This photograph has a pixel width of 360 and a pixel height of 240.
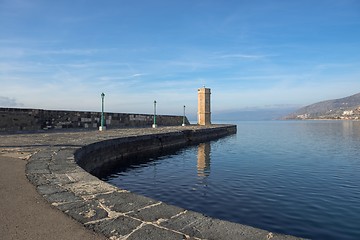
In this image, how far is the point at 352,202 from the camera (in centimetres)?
773

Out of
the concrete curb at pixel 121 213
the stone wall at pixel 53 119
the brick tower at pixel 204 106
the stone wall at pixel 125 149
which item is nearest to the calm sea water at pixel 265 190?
the stone wall at pixel 125 149

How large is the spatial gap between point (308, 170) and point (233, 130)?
99.7 feet

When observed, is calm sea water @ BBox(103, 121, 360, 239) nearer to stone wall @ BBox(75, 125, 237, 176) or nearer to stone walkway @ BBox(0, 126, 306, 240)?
stone wall @ BBox(75, 125, 237, 176)

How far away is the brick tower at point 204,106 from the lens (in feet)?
122

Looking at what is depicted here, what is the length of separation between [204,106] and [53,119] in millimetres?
21550

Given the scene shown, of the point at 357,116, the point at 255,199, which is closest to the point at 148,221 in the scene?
the point at 255,199

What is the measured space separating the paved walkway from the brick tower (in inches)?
1307

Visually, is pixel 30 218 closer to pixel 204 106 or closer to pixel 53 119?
pixel 53 119

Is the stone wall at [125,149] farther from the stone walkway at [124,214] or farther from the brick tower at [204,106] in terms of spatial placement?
the brick tower at [204,106]

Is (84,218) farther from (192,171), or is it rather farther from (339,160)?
(339,160)

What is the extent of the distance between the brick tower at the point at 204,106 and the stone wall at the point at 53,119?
10350 millimetres

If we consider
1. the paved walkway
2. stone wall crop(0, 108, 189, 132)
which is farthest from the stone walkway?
stone wall crop(0, 108, 189, 132)

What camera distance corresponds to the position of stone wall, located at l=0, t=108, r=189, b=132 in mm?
17094

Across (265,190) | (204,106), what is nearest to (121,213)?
(265,190)
